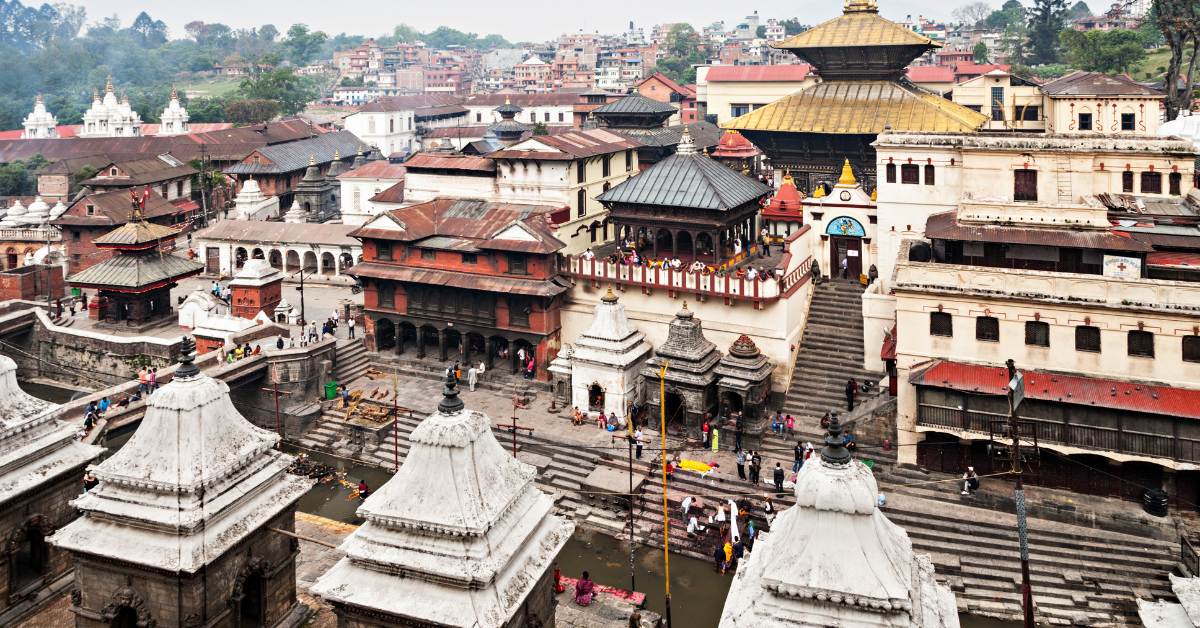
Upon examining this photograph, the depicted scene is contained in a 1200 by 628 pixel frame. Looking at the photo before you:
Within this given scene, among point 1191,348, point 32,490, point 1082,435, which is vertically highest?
point 1191,348

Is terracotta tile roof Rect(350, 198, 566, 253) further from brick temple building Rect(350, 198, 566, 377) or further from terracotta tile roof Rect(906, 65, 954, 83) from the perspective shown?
terracotta tile roof Rect(906, 65, 954, 83)

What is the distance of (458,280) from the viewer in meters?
38.3

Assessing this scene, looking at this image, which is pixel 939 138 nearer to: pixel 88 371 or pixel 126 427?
pixel 126 427

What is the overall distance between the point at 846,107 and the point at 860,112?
2.86 ft

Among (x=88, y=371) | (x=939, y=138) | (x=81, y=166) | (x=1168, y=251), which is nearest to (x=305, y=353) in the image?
(x=88, y=371)

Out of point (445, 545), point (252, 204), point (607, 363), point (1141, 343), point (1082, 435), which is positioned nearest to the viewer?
point (445, 545)

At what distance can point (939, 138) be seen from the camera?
3406cm

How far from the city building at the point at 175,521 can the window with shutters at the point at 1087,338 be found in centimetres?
2250

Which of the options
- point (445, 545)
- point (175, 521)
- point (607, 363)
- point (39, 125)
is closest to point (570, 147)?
point (607, 363)

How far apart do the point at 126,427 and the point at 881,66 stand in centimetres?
3481

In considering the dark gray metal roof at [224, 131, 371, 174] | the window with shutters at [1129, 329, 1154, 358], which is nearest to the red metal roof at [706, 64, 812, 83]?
the dark gray metal roof at [224, 131, 371, 174]

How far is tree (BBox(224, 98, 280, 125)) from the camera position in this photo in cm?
10781

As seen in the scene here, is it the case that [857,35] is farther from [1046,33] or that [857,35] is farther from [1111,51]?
[1046,33]

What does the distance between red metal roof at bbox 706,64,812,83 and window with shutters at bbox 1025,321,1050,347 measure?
49016mm
